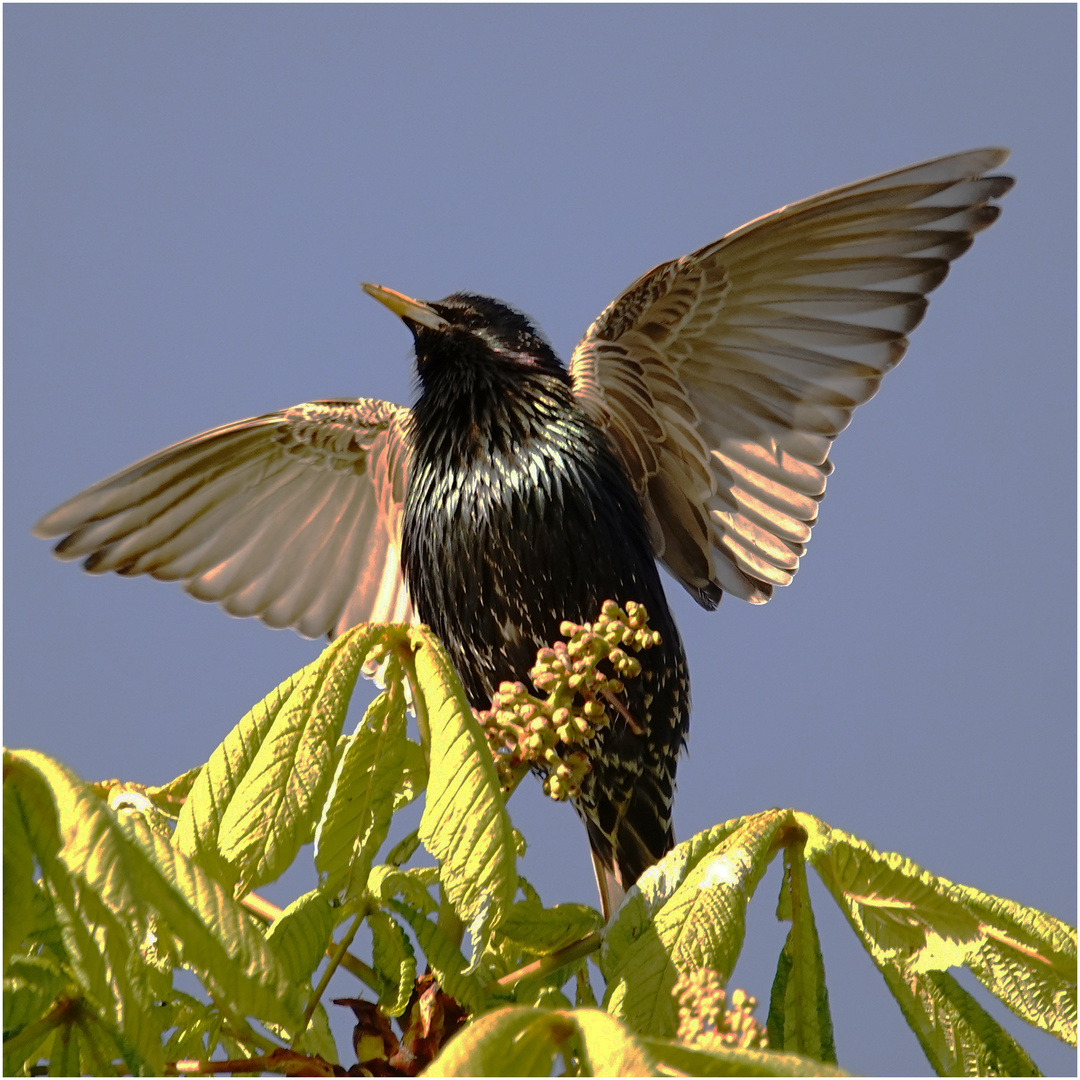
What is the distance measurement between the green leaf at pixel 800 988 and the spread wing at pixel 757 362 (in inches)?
52.9

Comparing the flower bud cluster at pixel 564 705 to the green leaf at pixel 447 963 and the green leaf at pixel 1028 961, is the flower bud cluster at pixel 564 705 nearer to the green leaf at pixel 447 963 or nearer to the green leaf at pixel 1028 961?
the green leaf at pixel 447 963

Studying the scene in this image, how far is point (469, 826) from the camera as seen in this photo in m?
1.33

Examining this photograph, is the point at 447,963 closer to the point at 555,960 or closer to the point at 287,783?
the point at 555,960

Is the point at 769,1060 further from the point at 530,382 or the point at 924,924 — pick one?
the point at 530,382

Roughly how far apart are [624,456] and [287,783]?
4.98ft

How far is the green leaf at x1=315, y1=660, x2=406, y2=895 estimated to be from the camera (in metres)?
1.47

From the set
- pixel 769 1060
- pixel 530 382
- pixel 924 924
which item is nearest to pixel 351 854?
pixel 924 924

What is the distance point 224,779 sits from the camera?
1.47m

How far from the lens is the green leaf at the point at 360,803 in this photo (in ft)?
4.82

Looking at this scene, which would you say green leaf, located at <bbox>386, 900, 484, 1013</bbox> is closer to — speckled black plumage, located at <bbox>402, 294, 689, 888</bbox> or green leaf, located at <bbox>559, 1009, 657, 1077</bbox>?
green leaf, located at <bbox>559, 1009, 657, 1077</bbox>

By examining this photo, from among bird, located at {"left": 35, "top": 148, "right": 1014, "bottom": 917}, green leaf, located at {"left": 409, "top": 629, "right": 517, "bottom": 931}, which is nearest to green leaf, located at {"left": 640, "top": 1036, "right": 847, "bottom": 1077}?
green leaf, located at {"left": 409, "top": 629, "right": 517, "bottom": 931}

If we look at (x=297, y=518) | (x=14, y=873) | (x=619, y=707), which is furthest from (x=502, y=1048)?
(x=297, y=518)

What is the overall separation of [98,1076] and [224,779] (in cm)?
32

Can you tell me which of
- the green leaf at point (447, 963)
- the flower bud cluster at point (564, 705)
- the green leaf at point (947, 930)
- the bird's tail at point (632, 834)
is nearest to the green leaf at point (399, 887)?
the green leaf at point (447, 963)
